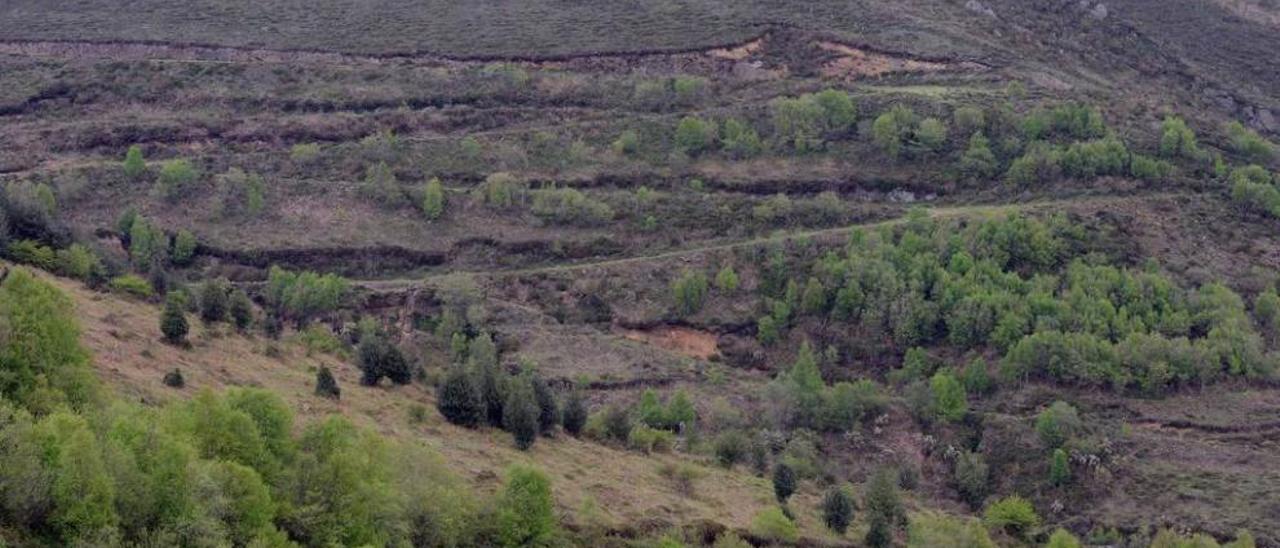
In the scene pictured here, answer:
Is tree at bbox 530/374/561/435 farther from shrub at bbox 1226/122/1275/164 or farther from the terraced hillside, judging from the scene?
shrub at bbox 1226/122/1275/164

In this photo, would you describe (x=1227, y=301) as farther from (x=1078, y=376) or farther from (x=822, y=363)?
(x=822, y=363)

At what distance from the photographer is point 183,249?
364 feet

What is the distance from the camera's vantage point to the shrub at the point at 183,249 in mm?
110688

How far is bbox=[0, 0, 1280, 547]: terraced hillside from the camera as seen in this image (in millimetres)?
66312

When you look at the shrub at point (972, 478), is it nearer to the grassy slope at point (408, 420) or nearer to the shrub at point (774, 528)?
the grassy slope at point (408, 420)

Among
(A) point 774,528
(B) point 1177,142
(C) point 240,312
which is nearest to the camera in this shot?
(A) point 774,528

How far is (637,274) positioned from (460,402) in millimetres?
33841

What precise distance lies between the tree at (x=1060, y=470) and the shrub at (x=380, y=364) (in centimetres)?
3086

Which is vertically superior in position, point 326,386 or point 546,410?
point 326,386

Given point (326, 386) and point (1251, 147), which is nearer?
point (326, 386)

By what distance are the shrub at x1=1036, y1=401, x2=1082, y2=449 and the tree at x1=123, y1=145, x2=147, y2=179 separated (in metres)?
58.0

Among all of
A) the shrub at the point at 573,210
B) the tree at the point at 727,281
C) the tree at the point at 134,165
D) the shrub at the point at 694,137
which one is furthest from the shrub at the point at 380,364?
the shrub at the point at 694,137

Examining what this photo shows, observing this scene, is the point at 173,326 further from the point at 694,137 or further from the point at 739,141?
the point at 739,141

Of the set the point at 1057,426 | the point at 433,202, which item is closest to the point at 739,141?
the point at 433,202
